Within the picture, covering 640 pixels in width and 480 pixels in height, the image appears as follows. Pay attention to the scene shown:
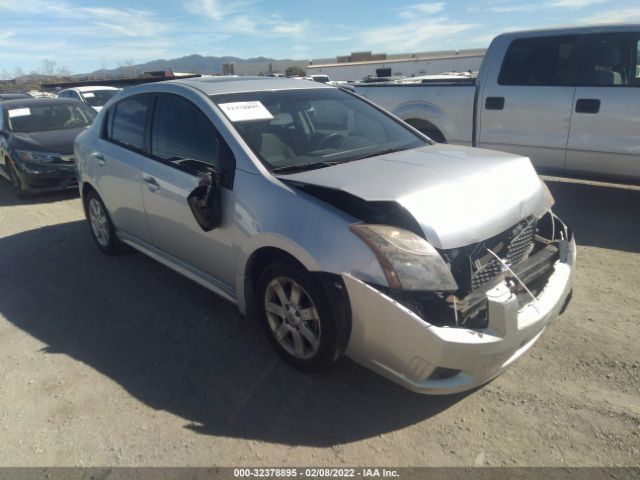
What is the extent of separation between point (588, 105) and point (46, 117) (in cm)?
886

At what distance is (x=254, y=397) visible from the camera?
2.93 meters

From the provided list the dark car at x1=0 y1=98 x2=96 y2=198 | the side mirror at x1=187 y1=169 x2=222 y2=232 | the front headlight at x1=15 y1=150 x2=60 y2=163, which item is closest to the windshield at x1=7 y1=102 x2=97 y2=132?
the dark car at x1=0 y1=98 x2=96 y2=198

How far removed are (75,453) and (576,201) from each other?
614 cm

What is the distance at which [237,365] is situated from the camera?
325cm

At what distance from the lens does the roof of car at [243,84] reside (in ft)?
12.2

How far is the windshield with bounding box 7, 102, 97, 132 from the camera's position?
886cm

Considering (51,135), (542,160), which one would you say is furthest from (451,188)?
(51,135)

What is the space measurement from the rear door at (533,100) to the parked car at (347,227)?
8.49ft

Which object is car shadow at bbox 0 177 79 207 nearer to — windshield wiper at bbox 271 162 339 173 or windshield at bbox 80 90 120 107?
windshield at bbox 80 90 120 107

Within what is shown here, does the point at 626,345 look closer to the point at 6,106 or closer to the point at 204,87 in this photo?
the point at 204,87

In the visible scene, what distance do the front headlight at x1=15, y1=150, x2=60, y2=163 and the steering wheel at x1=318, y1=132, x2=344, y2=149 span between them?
20.0 ft

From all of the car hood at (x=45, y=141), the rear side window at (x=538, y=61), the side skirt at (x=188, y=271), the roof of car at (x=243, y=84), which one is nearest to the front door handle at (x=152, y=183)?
the side skirt at (x=188, y=271)

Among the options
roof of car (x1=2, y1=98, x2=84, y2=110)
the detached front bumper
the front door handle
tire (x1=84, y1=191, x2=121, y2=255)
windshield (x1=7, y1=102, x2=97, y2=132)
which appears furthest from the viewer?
roof of car (x1=2, y1=98, x2=84, y2=110)

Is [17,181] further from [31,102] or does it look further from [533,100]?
Answer: [533,100]
